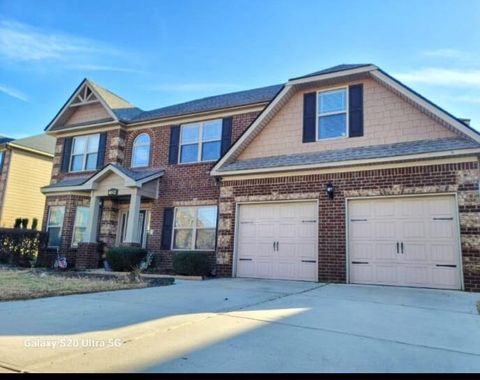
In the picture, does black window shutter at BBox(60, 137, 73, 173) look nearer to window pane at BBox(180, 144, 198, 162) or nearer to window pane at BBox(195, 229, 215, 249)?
window pane at BBox(180, 144, 198, 162)

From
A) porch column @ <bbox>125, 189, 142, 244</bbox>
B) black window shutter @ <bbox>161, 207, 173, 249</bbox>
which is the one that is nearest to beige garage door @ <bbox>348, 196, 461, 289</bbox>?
black window shutter @ <bbox>161, 207, 173, 249</bbox>

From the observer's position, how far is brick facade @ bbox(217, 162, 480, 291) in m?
8.65

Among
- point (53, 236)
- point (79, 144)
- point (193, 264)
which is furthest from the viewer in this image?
point (79, 144)

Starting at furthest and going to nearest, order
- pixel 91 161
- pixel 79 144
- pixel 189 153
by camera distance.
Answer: pixel 79 144 → pixel 91 161 → pixel 189 153

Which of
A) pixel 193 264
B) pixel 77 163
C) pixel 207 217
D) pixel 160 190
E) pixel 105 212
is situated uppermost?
pixel 77 163

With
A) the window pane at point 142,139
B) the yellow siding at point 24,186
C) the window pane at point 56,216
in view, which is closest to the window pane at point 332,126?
the window pane at point 142,139

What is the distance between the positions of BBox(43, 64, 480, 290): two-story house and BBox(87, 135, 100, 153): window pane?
0.05 metres

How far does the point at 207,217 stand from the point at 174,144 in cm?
338

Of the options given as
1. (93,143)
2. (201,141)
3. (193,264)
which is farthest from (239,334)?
(93,143)

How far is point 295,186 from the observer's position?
11000 mm

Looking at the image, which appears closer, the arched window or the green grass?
the green grass

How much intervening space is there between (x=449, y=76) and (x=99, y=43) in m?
11.8

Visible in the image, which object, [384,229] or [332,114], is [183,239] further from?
[384,229]

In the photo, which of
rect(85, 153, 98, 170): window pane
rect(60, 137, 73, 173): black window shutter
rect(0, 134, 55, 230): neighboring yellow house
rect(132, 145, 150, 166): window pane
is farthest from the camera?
rect(0, 134, 55, 230): neighboring yellow house
